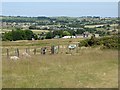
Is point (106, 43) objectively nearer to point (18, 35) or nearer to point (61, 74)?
point (61, 74)

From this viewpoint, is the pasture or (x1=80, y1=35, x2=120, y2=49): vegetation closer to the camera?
the pasture

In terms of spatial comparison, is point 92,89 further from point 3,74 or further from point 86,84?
point 3,74

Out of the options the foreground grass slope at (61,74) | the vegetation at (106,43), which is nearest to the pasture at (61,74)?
the foreground grass slope at (61,74)

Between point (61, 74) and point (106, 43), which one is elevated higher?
point (61, 74)

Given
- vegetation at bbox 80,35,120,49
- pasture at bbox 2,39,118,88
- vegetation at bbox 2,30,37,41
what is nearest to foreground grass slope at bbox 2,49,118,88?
pasture at bbox 2,39,118,88

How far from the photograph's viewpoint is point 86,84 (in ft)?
43.8

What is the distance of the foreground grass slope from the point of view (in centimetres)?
1319

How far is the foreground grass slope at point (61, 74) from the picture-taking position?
13188 mm

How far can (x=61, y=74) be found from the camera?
15.5m

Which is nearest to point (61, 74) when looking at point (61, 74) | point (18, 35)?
point (61, 74)

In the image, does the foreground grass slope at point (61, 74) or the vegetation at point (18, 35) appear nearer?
the foreground grass slope at point (61, 74)

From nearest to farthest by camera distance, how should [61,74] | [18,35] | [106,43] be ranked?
[61,74], [106,43], [18,35]

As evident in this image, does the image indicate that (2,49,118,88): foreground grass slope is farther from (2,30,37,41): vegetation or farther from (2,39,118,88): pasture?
(2,30,37,41): vegetation

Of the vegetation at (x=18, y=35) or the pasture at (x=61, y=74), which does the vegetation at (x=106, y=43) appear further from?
the vegetation at (x=18, y=35)
